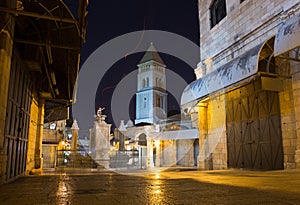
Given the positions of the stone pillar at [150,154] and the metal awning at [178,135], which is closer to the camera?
the stone pillar at [150,154]

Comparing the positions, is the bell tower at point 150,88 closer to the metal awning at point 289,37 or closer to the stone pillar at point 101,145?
the stone pillar at point 101,145

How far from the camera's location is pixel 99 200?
10.2ft

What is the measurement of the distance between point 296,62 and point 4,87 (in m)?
8.67

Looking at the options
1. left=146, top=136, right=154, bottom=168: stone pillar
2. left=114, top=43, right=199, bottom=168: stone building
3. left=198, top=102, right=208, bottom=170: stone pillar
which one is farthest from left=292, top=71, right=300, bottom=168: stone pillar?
left=146, top=136, right=154, bottom=168: stone pillar

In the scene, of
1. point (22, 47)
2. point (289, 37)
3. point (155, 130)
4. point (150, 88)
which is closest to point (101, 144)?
point (22, 47)

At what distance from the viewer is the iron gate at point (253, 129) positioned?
9453 mm

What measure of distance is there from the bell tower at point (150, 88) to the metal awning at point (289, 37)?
63.6m

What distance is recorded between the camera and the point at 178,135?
93.2ft

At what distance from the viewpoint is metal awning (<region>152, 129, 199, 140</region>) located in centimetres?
2717

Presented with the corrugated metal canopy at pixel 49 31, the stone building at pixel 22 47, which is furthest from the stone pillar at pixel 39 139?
the stone building at pixel 22 47

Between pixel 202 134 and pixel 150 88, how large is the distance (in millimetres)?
61657

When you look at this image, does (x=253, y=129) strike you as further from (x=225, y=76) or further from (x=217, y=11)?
(x=217, y=11)

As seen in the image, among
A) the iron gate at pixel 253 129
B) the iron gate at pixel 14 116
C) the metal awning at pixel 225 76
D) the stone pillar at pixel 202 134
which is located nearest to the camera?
the iron gate at pixel 14 116

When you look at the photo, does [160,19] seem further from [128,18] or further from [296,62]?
[296,62]
